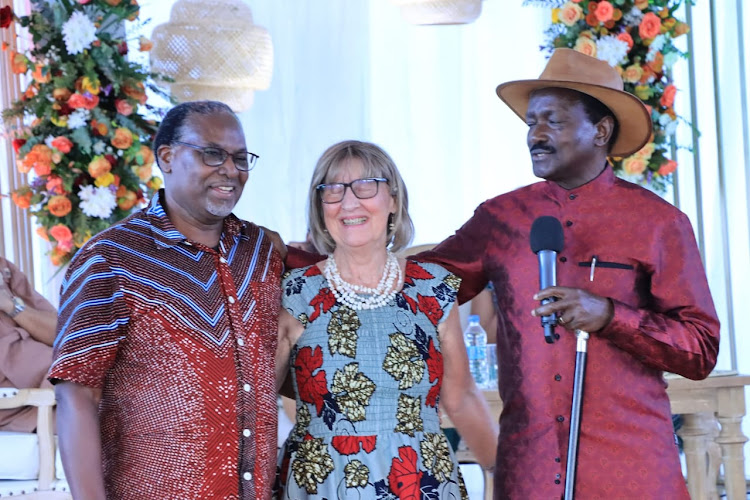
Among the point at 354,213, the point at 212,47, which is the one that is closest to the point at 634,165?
the point at 212,47

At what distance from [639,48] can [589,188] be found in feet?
9.07

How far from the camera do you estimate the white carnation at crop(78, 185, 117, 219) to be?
16.0 feet

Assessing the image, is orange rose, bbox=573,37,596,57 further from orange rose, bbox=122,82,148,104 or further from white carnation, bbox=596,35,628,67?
orange rose, bbox=122,82,148,104

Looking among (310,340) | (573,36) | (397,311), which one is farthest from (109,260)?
(573,36)

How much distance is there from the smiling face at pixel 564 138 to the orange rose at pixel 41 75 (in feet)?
9.52

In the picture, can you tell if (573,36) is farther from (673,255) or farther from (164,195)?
(164,195)

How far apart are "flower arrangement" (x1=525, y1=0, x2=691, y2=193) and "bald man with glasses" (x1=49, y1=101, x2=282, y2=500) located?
10.7 feet

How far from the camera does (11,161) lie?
6.20m

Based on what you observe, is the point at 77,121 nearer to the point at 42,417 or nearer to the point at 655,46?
the point at 42,417

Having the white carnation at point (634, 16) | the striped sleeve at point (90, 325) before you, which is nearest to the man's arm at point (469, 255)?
the striped sleeve at point (90, 325)

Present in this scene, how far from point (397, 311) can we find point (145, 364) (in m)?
0.67

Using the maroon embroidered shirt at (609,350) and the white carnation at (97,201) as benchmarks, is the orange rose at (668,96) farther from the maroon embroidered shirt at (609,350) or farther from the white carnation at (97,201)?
the white carnation at (97,201)

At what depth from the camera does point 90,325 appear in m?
2.10

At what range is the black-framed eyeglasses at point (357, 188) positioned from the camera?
255cm
